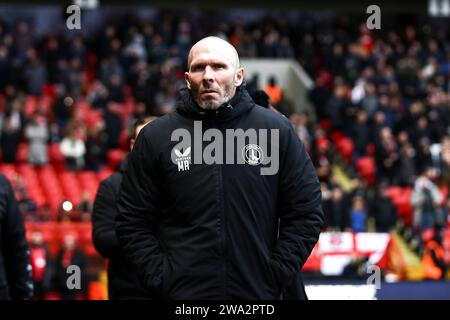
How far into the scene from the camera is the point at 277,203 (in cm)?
433

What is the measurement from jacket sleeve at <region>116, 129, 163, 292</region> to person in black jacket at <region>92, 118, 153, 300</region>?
1191 mm

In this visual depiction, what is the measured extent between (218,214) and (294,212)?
349 mm

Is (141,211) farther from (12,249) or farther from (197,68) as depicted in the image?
(12,249)

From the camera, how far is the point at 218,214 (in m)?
4.20

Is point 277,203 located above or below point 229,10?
below

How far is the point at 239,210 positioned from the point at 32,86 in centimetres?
1805

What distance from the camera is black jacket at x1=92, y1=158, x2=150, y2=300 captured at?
5672mm

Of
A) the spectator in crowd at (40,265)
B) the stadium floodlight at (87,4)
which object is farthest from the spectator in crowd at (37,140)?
the stadium floodlight at (87,4)

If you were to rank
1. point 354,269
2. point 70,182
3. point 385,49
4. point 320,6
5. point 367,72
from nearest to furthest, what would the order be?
1. point 354,269
2. point 70,182
3. point 367,72
4. point 385,49
5. point 320,6

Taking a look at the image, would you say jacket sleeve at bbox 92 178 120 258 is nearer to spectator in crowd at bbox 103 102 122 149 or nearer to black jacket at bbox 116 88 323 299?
black jacket at bbox 116 88 323 299

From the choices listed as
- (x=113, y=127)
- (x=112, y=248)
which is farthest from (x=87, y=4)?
(x=112, y=248)

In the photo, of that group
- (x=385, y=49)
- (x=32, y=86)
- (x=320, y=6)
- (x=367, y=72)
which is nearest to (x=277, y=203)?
(x=32, y=86)

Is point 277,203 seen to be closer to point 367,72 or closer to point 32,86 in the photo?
point 32,86

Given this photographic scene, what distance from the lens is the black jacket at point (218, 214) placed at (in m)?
4.19
